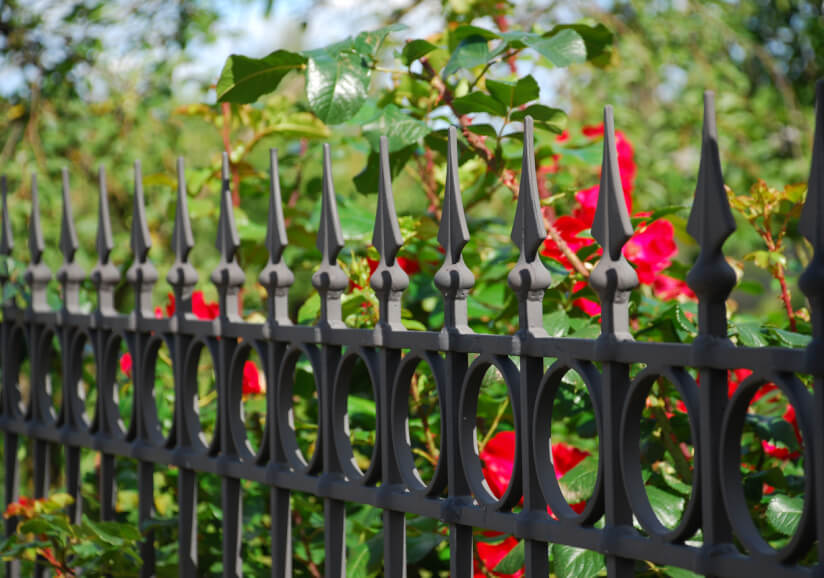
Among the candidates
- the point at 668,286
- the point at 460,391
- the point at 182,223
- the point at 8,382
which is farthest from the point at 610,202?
the point at 8,382

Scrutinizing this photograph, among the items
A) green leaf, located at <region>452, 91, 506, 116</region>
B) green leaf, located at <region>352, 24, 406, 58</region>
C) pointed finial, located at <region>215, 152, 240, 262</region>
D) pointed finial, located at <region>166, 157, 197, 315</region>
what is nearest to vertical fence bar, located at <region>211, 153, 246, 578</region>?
pointed finial, located at <region>215, 152, 240, 262</region>

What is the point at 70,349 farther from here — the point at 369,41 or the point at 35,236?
Answer: the point at 369,41

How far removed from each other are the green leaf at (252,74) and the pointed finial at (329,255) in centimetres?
27

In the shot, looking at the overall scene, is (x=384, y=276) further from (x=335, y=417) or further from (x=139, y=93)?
(x=139, y=93)

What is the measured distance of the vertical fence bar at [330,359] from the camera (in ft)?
5.67

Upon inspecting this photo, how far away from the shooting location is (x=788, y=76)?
6656 mm

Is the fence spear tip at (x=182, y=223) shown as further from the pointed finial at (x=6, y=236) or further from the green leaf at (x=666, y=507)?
A: the green leaf at (x=666, y=507)

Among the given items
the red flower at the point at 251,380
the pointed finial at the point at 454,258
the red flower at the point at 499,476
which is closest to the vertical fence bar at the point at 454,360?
the pointed finial at the point at 454,258

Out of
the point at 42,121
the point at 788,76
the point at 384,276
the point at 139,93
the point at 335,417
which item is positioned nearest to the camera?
the point at 384,276

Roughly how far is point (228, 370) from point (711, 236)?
3.66 feet

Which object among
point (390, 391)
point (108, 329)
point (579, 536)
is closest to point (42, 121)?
point (108, 329)

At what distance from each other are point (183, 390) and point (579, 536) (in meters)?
1.06

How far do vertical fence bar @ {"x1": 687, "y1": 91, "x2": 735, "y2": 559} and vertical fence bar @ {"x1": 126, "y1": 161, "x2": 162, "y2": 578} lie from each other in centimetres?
138

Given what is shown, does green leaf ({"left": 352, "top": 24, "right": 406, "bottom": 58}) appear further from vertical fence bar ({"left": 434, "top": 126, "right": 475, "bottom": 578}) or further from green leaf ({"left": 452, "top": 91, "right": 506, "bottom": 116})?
vertical fence bar ({"left": 434, "top": 126, "right": 475, "bottom": 578})
